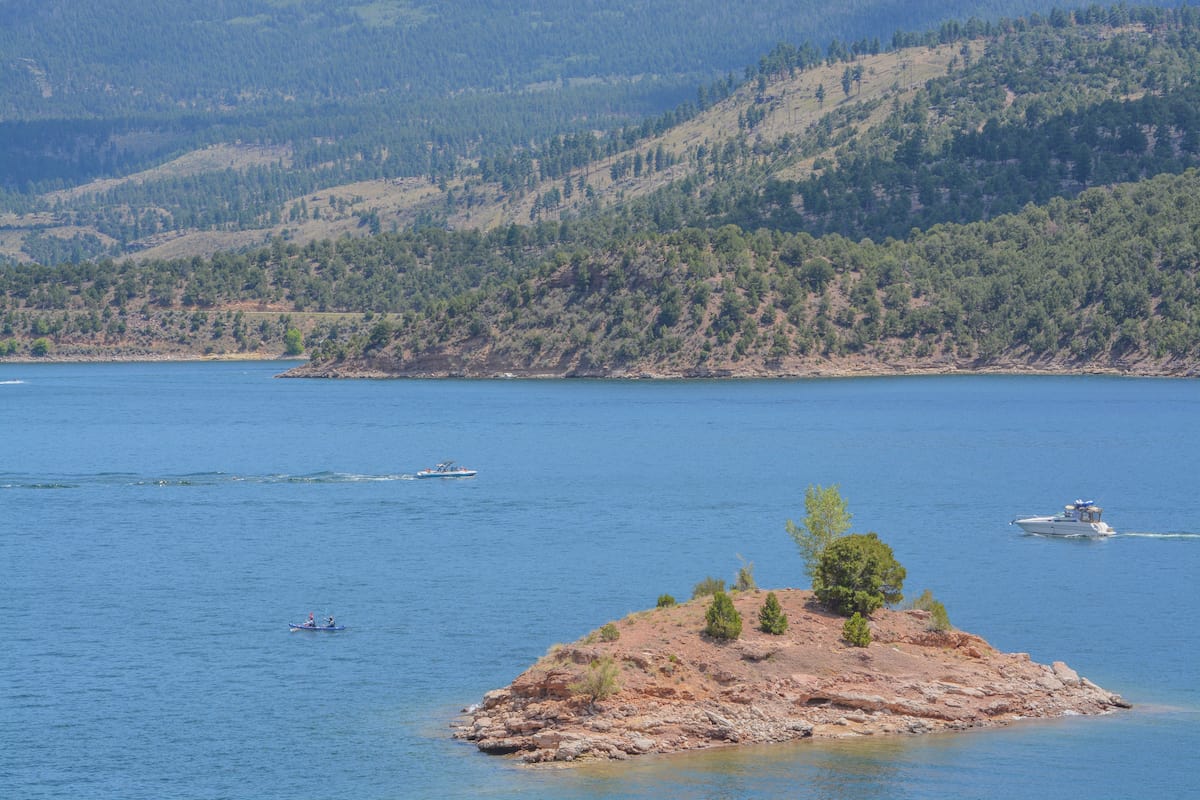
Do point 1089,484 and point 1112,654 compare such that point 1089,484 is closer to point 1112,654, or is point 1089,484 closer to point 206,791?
point 1112,654

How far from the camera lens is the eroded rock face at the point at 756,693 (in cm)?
5528

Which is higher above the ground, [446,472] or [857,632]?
[857,632]

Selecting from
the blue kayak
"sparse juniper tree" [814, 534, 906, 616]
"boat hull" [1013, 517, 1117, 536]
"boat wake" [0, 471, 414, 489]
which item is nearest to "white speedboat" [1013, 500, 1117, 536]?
"boat hull" [1013, 517, 1117, 536]

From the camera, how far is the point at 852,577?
60.5m

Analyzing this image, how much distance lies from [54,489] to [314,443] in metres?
35.3

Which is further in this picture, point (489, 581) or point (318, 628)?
point (489, 581)

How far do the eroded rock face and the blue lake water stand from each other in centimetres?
87

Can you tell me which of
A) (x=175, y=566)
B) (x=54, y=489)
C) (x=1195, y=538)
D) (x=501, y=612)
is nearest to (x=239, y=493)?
(x=54, y=489)

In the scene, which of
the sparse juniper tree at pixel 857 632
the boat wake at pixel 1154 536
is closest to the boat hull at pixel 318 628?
the sparse juniper tree at pixel 857 632

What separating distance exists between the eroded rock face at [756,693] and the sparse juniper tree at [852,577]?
79cm

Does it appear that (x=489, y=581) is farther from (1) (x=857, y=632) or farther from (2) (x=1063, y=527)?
(2) (x=1063, y=527)

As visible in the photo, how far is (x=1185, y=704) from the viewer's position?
61.0m

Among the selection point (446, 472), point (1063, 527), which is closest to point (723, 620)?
point (1063, 527)

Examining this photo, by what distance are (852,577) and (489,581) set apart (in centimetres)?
2841
